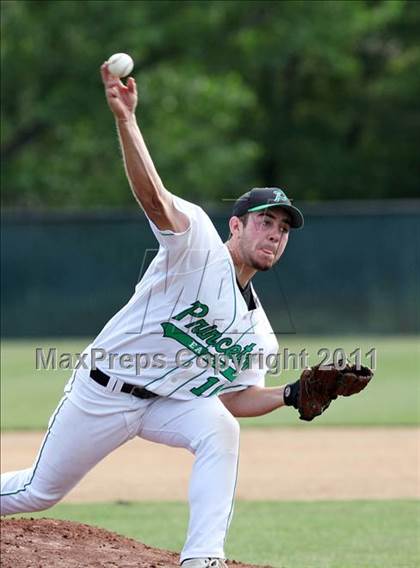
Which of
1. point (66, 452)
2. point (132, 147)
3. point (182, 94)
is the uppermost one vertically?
point (182, 94)

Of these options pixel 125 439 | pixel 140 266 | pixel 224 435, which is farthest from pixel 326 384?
pixel 140 266

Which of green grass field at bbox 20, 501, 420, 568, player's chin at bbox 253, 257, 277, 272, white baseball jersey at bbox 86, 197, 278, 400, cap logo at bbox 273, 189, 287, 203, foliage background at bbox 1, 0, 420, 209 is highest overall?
foliage background at bbox 1, 0, 420, 209

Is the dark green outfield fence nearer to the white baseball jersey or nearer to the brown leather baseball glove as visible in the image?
the brown leather baseball glove

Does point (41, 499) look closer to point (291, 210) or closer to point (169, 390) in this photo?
point (169, 390)

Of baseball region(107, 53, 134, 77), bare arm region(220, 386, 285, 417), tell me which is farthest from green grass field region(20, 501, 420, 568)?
baseball region(107, 53, 134, 77)

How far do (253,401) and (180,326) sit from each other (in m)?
0.57

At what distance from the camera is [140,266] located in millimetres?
18641

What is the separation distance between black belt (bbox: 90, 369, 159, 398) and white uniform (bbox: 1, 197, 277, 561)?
16mm

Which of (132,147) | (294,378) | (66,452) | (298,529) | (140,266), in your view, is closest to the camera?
(132,147)

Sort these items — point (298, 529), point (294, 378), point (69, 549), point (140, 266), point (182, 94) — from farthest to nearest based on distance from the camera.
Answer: point (182, 94)
point (140, 266)
point (294, 378)
point (298, 529)
point (69, 549)

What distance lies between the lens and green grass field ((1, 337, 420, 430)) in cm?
1121

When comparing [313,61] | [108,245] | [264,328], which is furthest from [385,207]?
[264,328]

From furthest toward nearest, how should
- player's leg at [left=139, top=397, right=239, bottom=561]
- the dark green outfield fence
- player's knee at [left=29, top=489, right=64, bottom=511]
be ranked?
1. the dark green outfield fence
2. player's knee at [left=29, top=489, right=64, bottom=511]
3. player's leg at [left=139, top=397, right=239, bottom=561]

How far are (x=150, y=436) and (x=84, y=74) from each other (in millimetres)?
21228
